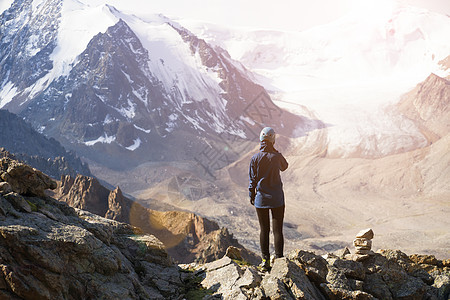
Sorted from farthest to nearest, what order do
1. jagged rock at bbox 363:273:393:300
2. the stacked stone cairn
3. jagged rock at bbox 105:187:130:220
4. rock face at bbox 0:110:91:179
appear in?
rock face at bbox 0:110:91:179, jagged rock at bbox 105:187:130:220, the stacked stone cairn, jagged rock at bbox 363:273:393:300

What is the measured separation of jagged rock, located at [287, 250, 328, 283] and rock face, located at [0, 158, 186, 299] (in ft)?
8.02

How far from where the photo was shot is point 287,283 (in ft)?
24.5


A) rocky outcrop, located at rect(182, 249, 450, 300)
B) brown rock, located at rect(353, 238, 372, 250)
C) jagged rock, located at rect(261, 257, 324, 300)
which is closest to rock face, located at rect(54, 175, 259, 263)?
brown rock, located at rect(353, 238, 372, 250)

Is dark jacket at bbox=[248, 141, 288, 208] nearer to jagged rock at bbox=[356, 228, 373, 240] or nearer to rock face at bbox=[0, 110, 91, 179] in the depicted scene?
jagged rock at bbox=[356, 228, 373, 240]

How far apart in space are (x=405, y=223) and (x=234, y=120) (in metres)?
77.8

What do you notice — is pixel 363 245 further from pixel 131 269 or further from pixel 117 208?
pixel 117 208

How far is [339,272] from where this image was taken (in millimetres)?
8352

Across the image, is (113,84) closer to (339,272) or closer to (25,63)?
(25,63)

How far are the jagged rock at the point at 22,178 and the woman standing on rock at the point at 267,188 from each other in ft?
14.1

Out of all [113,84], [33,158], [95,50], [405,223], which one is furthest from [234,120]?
[33,158]

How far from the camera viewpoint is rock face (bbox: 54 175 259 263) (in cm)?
3616

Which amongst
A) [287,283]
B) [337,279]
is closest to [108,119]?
[337,279]

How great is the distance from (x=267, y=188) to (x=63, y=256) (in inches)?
158

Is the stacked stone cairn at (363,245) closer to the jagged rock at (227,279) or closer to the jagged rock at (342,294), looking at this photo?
the jagged rock at (342,294)
